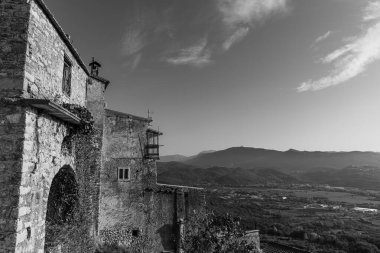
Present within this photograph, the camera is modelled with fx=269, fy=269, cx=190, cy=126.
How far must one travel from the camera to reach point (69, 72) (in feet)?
35.4

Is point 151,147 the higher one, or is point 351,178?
point 151,147

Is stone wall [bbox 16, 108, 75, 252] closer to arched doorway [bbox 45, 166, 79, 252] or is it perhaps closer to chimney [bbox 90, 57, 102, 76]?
arched doorway [bbox 45, 166, 79, 252]

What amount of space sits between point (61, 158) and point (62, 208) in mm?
2611

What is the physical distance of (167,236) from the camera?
19.9m

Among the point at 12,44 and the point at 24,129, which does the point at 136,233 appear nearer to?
the point at 24,129

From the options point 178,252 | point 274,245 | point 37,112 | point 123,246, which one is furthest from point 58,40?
point 274,245

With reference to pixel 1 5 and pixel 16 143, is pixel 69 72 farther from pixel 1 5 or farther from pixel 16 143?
pixel 16 143

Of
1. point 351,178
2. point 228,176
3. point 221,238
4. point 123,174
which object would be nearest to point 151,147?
point 123,174

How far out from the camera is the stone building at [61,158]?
6441 mm

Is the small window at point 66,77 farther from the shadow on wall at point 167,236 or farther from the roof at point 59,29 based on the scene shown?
the shadow on wall at point 167,236

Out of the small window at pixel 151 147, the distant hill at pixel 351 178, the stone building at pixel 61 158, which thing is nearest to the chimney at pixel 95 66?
the stone building at pixel 61 158

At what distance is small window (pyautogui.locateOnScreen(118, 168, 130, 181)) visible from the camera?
19.0 m

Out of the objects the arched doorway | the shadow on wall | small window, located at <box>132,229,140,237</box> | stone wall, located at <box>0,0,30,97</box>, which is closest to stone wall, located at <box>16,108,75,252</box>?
stone wall, located at <box>0,0,30,97</box>

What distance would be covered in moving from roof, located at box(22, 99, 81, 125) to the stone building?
0.08ft
